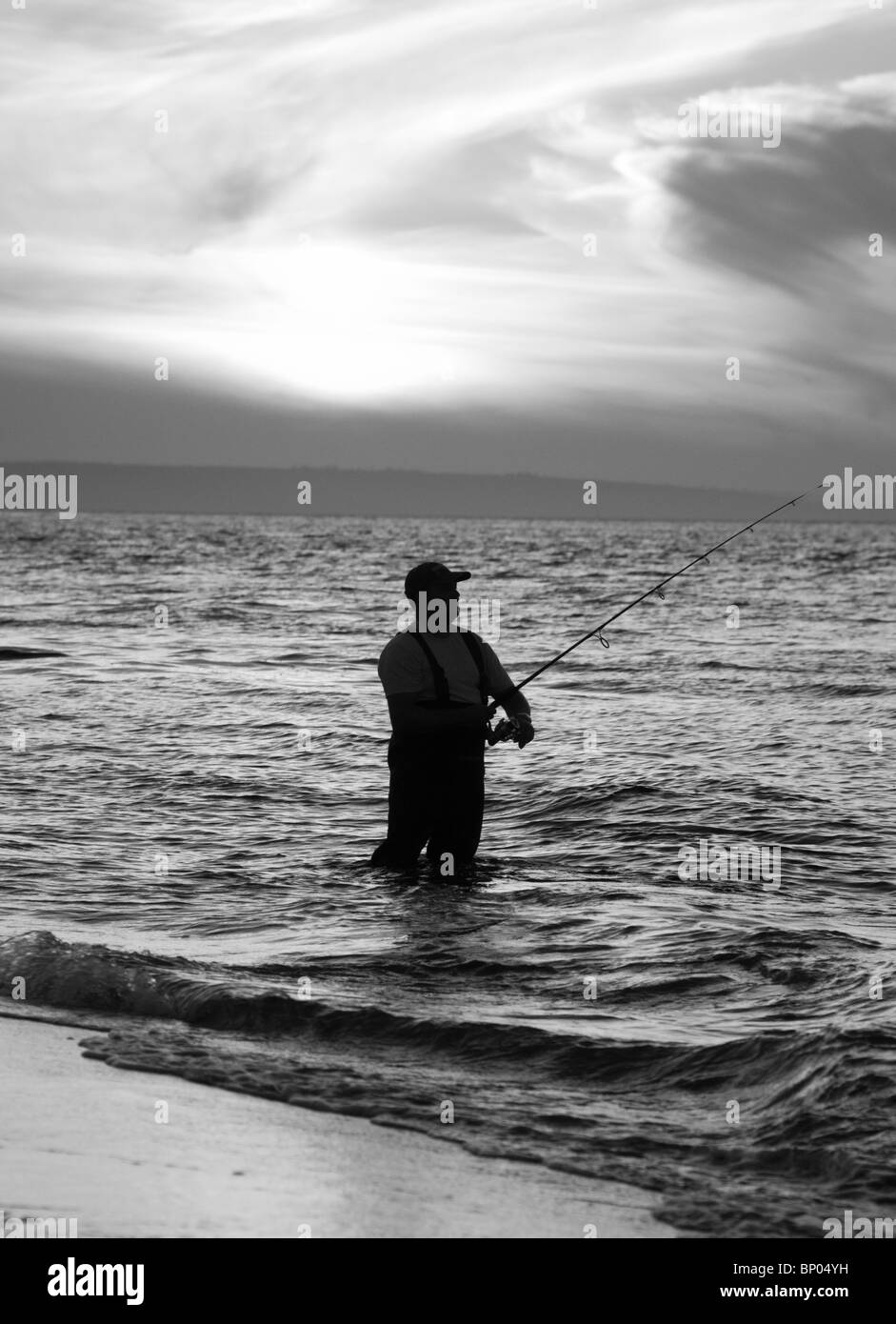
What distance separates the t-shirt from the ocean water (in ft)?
3.94

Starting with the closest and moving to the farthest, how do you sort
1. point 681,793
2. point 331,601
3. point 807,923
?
point 807,923, point 681,793, point 331,601

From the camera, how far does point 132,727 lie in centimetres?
1567

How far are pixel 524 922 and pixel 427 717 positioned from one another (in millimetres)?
1299

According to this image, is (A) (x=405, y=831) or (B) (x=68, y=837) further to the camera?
(B) (x=68, y=837)

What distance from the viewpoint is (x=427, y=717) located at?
8.27 metres

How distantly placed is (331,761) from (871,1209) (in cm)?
986

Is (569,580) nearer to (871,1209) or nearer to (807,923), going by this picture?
(807,923)

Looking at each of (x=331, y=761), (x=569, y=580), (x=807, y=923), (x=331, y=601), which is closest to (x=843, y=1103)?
(x=807, y=923)

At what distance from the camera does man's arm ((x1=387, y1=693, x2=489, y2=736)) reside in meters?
8.27
